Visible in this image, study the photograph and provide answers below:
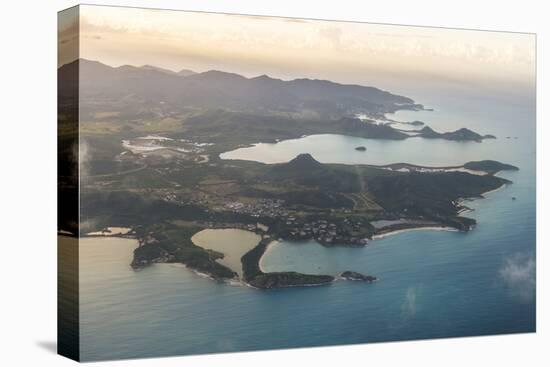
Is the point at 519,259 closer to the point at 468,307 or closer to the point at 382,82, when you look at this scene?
the point at 468,307

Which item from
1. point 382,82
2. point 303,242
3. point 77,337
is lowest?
point 77,337

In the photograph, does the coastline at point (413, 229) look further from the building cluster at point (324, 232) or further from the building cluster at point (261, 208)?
the building cluster at point (261, 208)

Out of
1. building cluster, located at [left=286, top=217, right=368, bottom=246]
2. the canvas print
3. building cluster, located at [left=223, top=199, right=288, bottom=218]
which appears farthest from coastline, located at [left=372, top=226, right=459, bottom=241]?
building cluster, located at [left=223, top=199, right=288, bottom=218]

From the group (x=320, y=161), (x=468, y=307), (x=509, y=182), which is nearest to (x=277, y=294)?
(x=320, y=161)

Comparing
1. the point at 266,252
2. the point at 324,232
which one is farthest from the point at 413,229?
the point at 266,252

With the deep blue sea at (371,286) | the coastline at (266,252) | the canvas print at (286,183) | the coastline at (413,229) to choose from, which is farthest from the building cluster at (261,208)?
the coastline at (413,229)

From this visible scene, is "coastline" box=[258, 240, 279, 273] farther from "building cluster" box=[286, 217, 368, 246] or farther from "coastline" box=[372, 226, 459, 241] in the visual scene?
"coastline" box=[372, 226, 459, 241]
